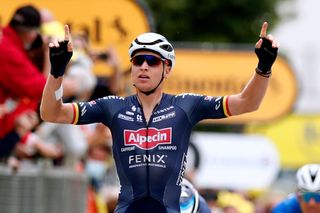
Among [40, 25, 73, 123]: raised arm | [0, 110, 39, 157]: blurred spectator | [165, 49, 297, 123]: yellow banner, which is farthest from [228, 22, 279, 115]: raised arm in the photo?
[165, 49, 297, 123]: yellow banner

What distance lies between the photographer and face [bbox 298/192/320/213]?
14.7 m

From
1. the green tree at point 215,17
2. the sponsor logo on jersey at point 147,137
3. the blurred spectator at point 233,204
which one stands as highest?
the green tree at point 215,17

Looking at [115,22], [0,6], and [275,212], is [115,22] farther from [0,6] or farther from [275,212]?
[275,212]

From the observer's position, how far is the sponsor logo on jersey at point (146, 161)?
11750 mm

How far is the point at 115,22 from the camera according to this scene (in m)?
19.1

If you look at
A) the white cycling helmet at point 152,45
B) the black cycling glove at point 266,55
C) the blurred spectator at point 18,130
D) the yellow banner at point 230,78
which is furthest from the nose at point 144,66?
the yellow banner at point 230,78

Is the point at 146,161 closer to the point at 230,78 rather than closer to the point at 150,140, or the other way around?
the point at 150,140

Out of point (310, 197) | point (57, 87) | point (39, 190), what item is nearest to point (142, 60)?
point (57, 87)

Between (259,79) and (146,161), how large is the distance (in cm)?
111

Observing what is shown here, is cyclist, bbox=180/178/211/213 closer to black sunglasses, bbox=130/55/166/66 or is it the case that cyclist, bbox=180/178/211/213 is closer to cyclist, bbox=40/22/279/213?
cyclist, bbox=40/22/279/213

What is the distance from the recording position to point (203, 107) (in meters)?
11.9

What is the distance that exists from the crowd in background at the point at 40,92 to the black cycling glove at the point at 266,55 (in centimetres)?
339

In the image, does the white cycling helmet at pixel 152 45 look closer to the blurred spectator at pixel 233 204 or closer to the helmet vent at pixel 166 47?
the helmet vent at pixel 166 47

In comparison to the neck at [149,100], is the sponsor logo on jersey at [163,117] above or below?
below
